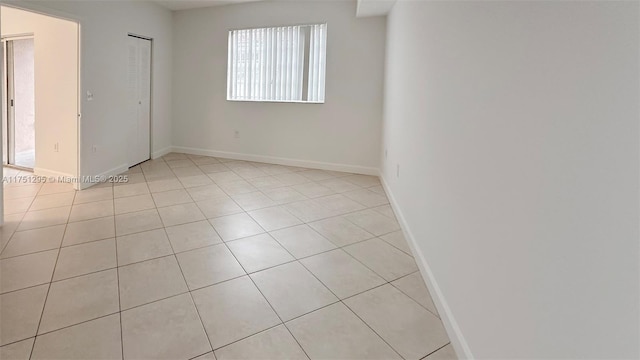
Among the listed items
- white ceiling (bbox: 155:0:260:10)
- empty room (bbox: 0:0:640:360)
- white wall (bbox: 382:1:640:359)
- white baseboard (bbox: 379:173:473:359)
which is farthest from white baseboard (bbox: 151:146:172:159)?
white wall (bbox: 382:1:640:359)

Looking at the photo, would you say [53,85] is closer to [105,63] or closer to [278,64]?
[105,63]

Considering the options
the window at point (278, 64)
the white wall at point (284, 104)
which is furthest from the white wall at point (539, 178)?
the window at point (278, 64)

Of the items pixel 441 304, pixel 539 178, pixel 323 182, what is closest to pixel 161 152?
pixel 323 182

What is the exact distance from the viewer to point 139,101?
5.57m

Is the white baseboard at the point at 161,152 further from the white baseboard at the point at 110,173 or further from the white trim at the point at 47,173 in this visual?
the white trim at the point at 47,173

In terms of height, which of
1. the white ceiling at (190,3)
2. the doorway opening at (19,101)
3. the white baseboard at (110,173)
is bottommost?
the white baseboard at (110,173)

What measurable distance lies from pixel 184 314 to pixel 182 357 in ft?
1.08

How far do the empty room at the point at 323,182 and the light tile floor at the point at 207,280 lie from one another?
16mm

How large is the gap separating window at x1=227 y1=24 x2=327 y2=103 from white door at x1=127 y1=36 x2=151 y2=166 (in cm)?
126

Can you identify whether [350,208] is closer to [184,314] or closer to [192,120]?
[184,314]

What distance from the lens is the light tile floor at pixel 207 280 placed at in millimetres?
1703

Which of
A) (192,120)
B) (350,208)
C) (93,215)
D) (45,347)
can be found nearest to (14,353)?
(45,347)

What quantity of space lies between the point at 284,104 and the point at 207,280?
12.9ft

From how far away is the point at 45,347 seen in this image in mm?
1637
